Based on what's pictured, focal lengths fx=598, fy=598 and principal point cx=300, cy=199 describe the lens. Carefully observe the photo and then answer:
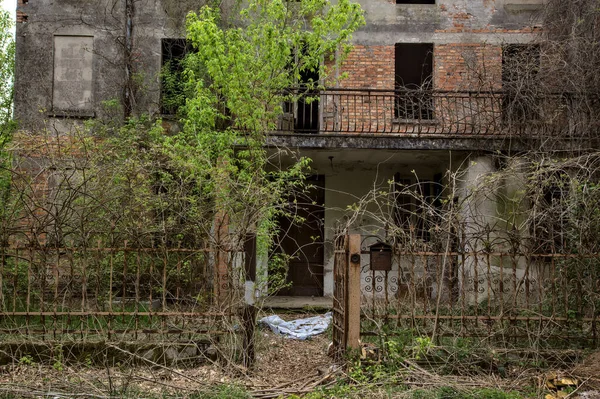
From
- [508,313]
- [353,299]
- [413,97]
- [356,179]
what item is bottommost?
[508,313]

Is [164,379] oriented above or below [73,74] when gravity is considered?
below

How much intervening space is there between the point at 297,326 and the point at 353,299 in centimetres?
336

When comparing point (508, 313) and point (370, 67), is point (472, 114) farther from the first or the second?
point (508, 313)

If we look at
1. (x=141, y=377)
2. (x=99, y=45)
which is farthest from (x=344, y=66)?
(x=141, y=377)

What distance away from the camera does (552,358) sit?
6.44 metres

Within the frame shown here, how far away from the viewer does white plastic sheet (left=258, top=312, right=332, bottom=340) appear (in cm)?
896

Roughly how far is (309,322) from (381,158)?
508 centimetres

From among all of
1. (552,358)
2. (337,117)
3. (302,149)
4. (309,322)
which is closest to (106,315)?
(309,322)

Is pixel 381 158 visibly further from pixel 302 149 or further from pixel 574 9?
pixel 574 9

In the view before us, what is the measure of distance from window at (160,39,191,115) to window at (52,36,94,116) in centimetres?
165

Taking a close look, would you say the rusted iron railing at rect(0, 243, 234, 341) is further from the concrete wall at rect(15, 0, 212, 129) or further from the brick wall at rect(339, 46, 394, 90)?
the brick wall at rect(339, 46, 394, 90)

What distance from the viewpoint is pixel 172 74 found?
13.8 m

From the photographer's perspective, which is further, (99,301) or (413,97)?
(413,97)

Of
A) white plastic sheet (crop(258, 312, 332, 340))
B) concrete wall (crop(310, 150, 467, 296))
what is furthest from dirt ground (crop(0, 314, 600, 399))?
concrete wall (crop(310, 150, 467, 296))
